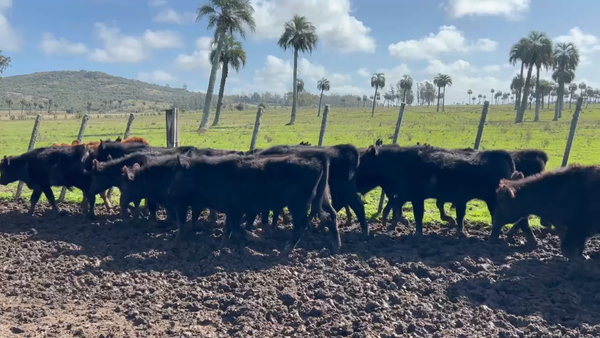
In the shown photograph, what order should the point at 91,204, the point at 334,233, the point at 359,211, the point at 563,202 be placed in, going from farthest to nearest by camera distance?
the point at 91,204
the point at 359,211
the point at 334,233
the point at 563,202

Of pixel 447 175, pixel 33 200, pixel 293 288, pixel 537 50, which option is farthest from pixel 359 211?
pixel 537 50

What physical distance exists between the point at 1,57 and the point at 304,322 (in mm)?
47415

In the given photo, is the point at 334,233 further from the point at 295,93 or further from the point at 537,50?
the point at 537,50

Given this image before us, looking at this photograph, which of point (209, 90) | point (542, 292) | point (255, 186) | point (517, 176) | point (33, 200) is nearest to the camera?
point (542, 292)

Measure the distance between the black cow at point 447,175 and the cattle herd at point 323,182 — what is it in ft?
0.06

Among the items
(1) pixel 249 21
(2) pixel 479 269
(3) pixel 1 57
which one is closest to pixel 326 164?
(2) pixel 479 269

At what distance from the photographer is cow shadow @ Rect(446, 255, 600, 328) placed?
18.5ft

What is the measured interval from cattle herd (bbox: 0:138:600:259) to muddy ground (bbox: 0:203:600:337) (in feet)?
1.93

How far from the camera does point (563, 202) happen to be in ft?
24.8

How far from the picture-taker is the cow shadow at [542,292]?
5.64 metres

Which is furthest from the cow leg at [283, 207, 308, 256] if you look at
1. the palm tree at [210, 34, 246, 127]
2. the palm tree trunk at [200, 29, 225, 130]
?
the palm tree at [210, 34, 246, 127]

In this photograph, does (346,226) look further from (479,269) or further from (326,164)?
(479,269)

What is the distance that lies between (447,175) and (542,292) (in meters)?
3.33

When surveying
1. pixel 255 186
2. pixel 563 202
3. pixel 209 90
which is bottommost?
pixel 255 186
